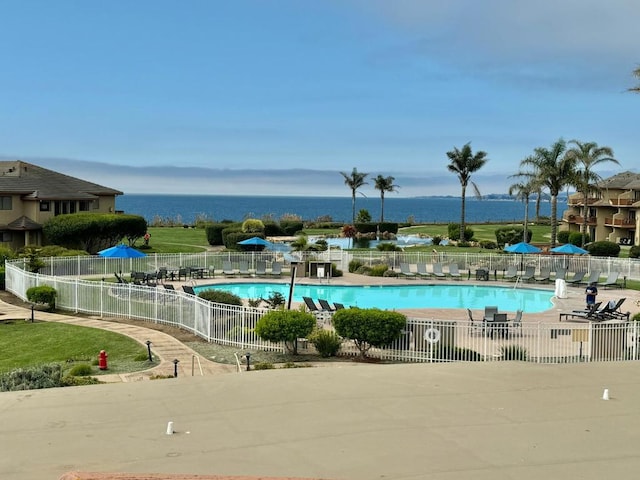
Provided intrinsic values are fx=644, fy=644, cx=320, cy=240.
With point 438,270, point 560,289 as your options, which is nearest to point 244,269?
point 438,270

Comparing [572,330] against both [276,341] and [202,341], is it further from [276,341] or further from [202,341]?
[202,341]

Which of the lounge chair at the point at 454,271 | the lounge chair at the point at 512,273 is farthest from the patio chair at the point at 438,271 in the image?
the lounge chair at the point at 512,273

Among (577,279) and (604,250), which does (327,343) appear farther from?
(604,250)

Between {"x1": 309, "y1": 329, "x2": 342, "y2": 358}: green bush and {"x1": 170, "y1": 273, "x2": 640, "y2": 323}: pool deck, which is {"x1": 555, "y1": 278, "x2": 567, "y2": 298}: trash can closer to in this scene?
{"x1": 170, "y1": 273, "x2": 640, "y2": 323}: pool deck

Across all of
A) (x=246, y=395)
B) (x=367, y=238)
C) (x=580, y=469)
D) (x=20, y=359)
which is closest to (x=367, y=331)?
(x=246, y=395)

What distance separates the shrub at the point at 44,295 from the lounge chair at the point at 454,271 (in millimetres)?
21185

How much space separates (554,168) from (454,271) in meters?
16.3

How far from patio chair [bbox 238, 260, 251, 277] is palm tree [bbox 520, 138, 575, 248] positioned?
76.5ft

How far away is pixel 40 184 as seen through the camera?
46.5 meters

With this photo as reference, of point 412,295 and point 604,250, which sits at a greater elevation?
point 604,250

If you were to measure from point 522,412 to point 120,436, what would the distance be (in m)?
6.80

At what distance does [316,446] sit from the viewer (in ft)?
31.2

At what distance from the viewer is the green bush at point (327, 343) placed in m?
17.4

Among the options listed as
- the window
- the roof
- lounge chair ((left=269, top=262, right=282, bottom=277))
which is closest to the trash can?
lounge chair ((left=269, top=262, right=282, bottom=277))
